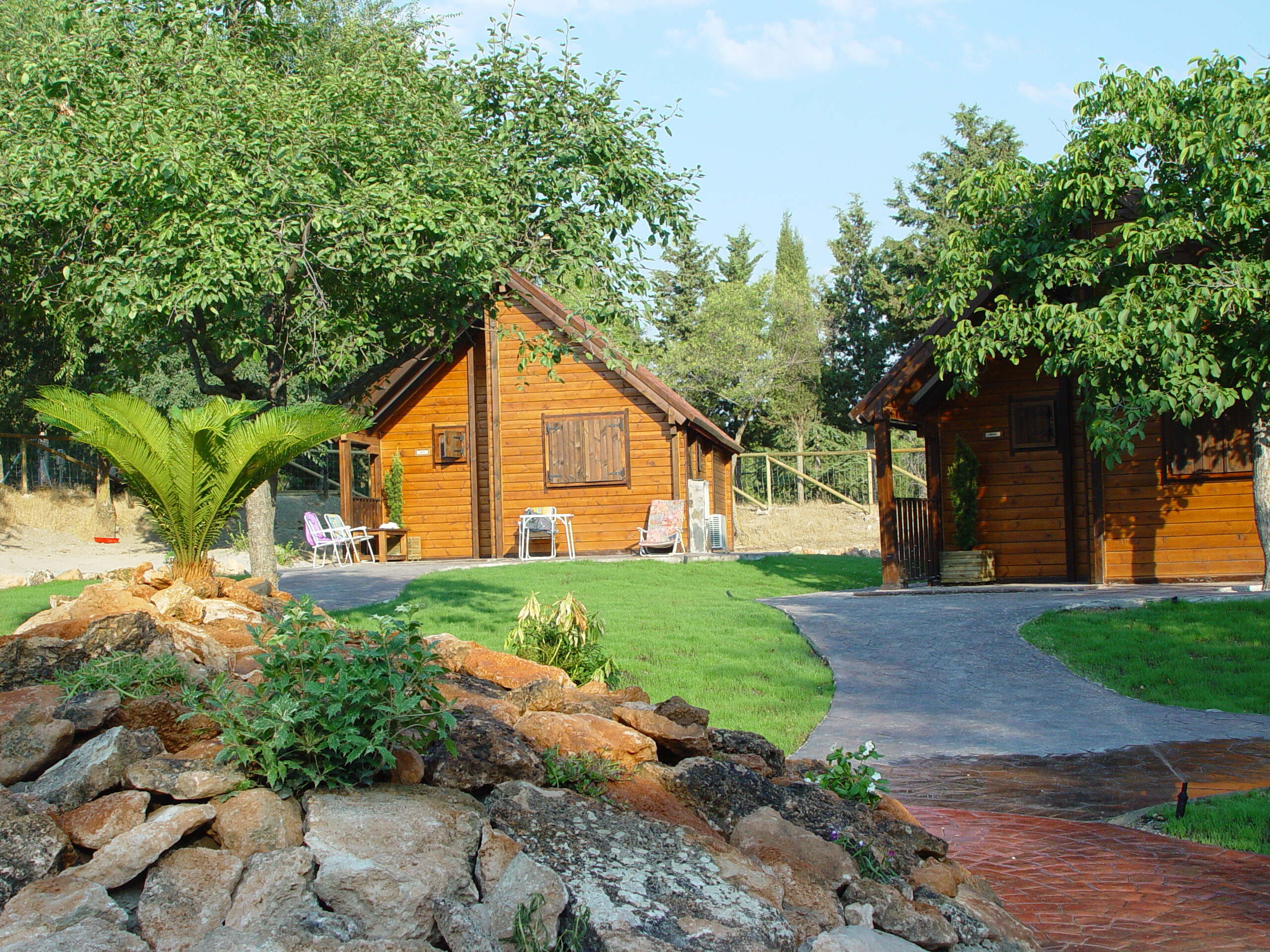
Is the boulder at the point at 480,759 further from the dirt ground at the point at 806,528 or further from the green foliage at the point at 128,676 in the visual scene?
the dirt ground at the point at 806,528

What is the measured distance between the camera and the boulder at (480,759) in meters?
3.69

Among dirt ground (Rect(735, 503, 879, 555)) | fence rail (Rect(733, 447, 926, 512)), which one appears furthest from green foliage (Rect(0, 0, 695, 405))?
fence rail (Rect(733, 447, 926, 512))

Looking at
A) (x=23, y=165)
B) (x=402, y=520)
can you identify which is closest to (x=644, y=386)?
(x=402, y=520)

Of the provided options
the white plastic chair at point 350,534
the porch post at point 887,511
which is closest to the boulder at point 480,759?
the porch post at point 887,511

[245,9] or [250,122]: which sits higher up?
[245,9]

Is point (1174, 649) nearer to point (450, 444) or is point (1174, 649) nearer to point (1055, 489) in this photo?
point (1055, 489)

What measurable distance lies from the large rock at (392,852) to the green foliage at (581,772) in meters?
0.47

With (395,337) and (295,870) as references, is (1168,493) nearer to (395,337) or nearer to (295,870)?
(395,337)

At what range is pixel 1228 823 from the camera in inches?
190

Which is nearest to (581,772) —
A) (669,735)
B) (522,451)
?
(669,735)

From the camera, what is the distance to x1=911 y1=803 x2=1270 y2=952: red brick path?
3.74 meters

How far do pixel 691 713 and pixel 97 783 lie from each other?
2.39 m

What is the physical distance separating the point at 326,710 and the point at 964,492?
37.7 feet

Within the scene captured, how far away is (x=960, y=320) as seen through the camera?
12.2 meters
